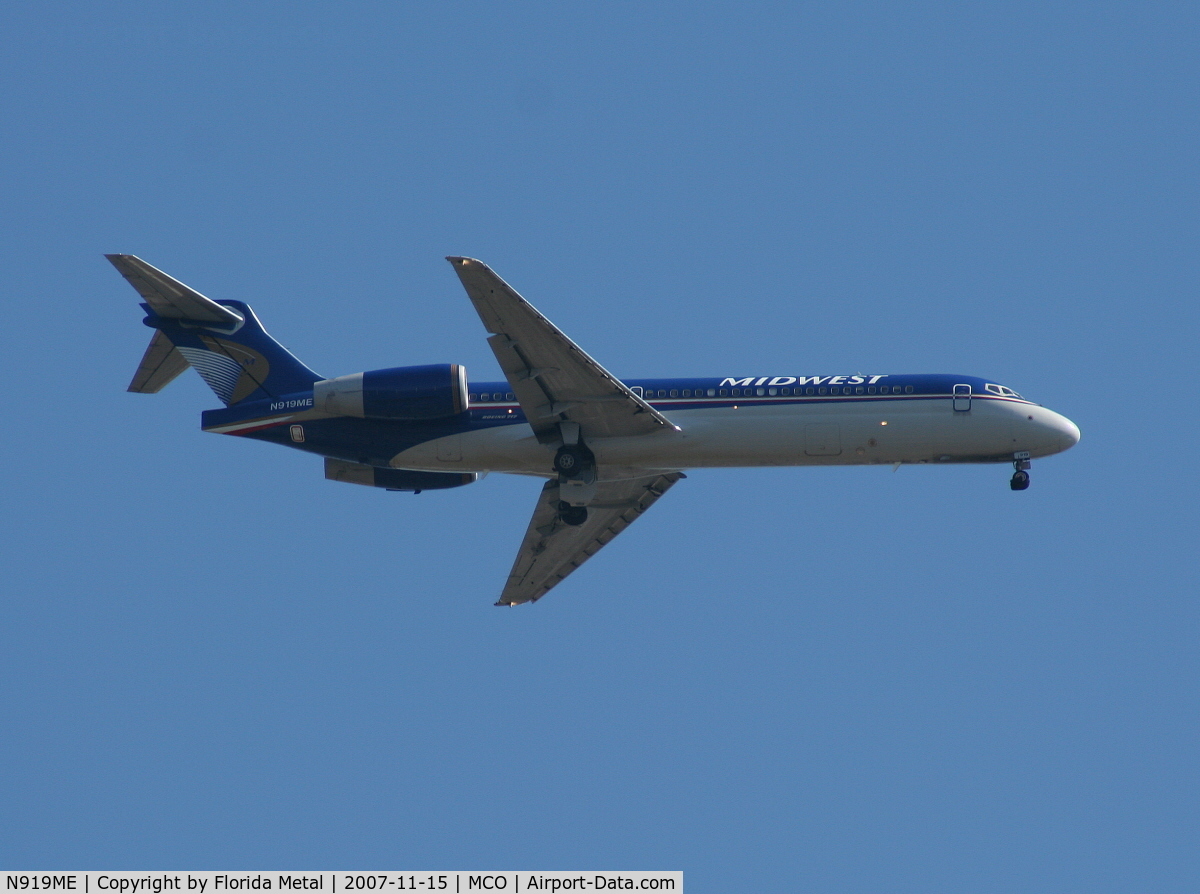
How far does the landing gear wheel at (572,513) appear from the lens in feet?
132

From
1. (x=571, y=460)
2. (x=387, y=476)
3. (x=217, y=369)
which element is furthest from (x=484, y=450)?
(x=217, y=369)

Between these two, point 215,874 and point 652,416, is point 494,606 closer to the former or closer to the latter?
point 652,416

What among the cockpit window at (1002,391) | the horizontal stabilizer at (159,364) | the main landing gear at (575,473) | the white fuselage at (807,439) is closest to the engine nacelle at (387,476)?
the white fuselage at (807,439)

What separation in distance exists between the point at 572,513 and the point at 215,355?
402 inches

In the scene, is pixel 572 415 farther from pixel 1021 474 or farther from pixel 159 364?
pixel 1021 474

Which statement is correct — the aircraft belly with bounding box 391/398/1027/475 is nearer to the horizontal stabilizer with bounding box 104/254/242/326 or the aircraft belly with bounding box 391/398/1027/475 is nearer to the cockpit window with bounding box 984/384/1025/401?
the cockpit window with bounding box 984/384/1025/401

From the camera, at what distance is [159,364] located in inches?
1543

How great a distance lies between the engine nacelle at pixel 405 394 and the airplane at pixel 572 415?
0.04 m

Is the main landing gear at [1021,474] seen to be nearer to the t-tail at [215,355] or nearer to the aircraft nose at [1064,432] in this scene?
the aircraft nose at [1064,432]

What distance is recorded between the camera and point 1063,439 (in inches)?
1502

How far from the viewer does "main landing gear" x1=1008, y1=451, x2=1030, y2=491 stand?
38.1 meters

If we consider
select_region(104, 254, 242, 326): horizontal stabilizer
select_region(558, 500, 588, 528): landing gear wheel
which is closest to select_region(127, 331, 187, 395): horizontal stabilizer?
select_region(104, 254, 242, 326): horizontal stabilizer

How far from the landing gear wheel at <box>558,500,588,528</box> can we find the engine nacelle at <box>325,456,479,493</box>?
2.50 meters

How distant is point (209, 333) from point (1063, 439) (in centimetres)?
2209
